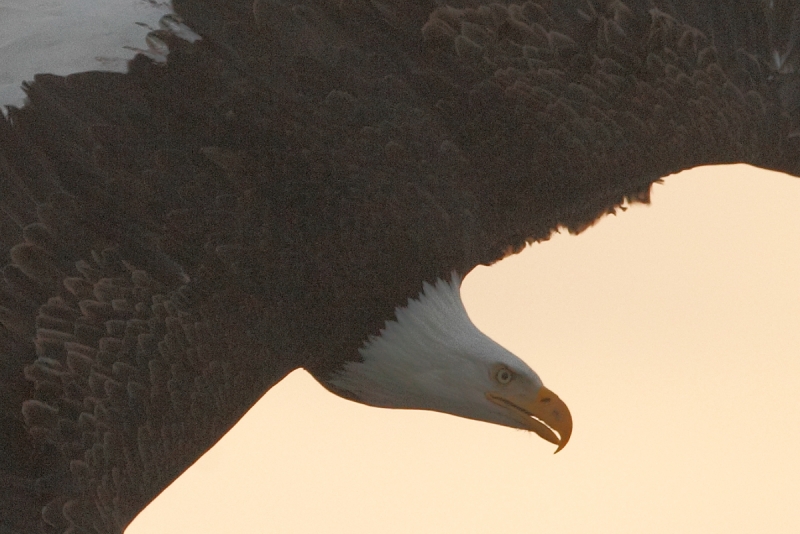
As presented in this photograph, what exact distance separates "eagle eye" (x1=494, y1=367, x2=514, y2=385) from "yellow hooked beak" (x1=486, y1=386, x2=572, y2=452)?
0.05 m

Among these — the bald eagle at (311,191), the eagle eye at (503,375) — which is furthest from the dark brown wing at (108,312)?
the eagle eye at (503,375)

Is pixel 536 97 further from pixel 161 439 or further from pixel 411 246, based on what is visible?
pixel 161 439

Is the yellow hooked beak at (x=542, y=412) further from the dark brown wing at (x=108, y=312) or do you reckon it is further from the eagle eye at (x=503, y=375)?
the dark brown wing at (x=108, y=312)

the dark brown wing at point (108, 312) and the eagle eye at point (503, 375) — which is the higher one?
the eagle eye at point (503, 375)

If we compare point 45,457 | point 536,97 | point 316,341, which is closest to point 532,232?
point 536,97

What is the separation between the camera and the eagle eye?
5.22 metres

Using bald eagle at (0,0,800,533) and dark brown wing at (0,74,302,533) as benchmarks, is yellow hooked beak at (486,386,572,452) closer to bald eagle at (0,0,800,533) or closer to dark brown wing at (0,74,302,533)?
bald eagle at (0,0,800,533)

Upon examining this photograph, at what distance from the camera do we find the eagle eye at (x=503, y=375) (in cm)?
A: 522

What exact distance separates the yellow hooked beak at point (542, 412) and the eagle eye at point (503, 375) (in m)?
0.05

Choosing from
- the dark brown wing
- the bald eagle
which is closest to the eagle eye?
the bald eagle

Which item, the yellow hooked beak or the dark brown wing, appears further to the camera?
the yellow hooked beak

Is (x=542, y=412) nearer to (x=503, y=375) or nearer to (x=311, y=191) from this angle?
(x=503, y=375)

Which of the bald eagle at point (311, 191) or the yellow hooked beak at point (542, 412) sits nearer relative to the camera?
the bald eagle at point (311, 191)

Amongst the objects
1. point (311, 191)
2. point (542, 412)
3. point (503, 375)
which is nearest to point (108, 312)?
point (311, 191)
